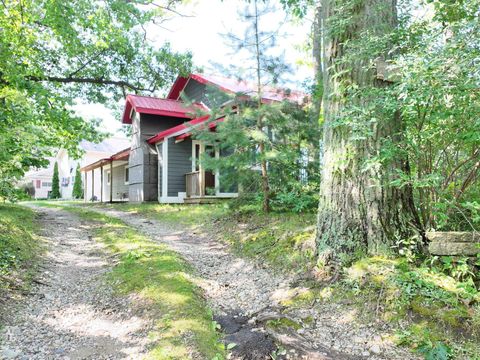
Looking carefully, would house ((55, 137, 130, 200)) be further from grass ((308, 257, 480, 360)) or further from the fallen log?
the fallen log

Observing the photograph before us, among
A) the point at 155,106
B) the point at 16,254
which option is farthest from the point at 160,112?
the point at 16,254

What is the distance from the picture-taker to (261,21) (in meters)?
7.39

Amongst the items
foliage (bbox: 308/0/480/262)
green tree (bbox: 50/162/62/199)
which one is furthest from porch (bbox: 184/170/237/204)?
green tree (bbox: 50/162/62/199)

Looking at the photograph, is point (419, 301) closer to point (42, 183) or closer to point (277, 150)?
point (277, 150)

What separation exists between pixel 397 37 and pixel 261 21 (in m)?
4.20

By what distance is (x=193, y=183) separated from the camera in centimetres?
1405

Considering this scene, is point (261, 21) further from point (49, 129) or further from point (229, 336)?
point (49, 129)

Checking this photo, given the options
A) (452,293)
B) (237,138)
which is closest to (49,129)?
(237,138)

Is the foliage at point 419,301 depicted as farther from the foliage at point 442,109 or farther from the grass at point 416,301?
the foliage at point 442,109

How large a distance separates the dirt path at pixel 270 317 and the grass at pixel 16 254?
229 centimetres

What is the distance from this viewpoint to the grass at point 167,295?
2.93m

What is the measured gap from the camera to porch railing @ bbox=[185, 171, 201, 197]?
13.7m

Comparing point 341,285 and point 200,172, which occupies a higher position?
point 200,172

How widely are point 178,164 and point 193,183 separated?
1298 millimetres
